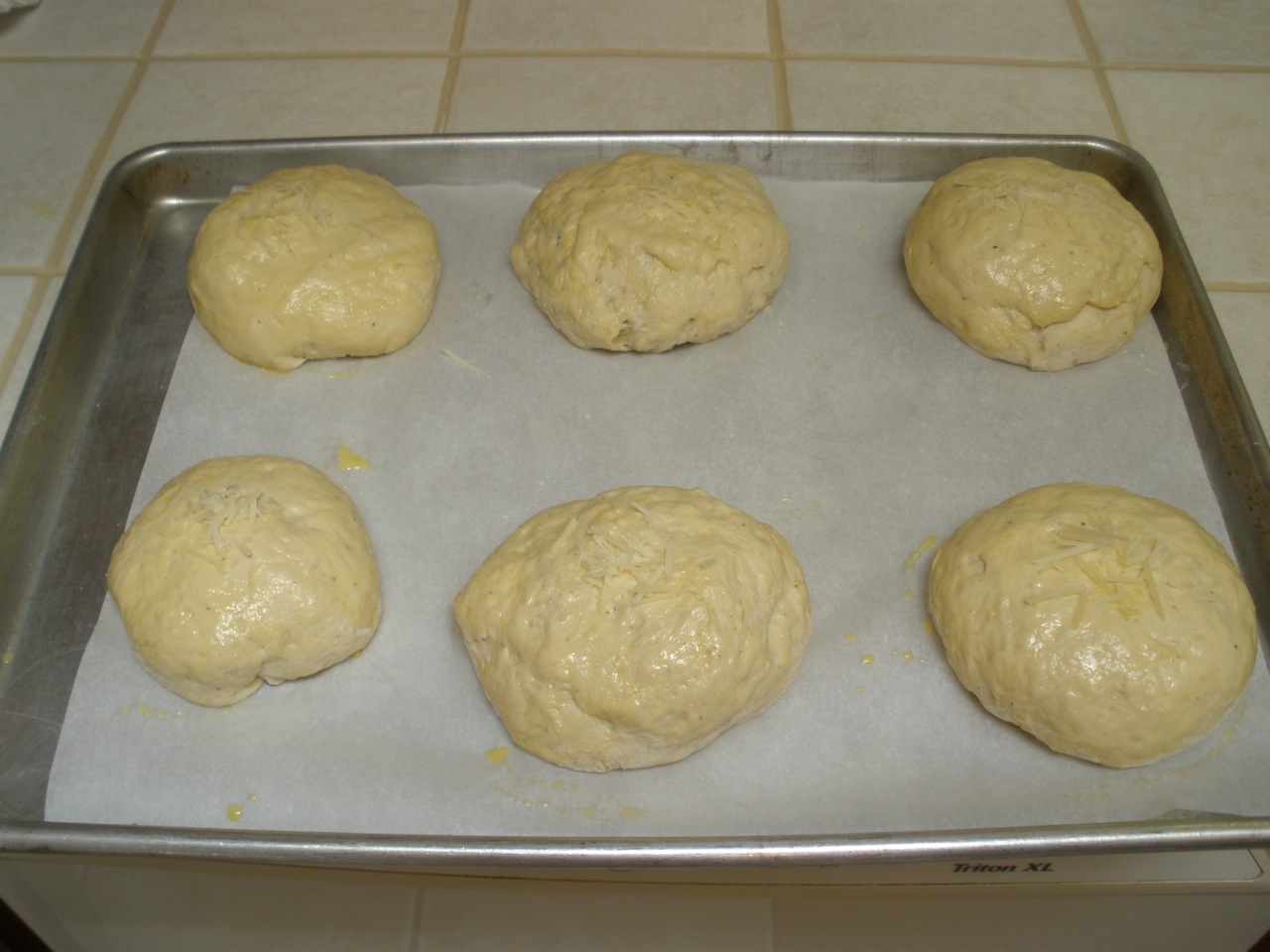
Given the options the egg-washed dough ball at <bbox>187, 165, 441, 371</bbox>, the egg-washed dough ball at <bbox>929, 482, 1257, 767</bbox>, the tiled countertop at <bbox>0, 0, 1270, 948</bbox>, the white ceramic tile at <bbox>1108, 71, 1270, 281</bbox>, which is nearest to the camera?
the egg-washed dough ball at <bbox>929, 482, 1257, 767</bbox>

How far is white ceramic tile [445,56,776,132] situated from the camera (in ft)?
6.54

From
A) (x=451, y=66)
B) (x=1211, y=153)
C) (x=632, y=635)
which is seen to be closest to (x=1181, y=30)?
(x=1211, y=153)

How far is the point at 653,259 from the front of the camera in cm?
155

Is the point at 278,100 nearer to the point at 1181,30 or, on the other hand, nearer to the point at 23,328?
the point at 23,328

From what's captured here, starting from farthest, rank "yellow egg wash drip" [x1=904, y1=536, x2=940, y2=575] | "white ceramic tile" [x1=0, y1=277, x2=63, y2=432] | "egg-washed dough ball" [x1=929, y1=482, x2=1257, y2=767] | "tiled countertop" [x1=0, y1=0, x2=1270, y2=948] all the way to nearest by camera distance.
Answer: "tiled countertop" [x1=0, y1=0, x2=1270, y2=948] → "white ceramic tile" [x1=0, y1=277, x2=63, y2=432] → "yellow egg wash drip" [x1=904, y1=536, x2=940, y2=575] → "egg-washed dough ball" [x1=929, y1=482, x2=1257, y2=767]

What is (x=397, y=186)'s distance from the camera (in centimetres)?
183

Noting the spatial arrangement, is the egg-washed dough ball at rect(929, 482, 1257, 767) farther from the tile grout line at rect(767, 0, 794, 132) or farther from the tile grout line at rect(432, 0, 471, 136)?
the tile grout line at rect(432, 0, 471, 136)

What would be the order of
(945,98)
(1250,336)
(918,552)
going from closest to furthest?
(918,552), (1250,336), (945,98)

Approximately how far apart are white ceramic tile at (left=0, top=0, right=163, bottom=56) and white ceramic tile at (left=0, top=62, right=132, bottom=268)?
55mm

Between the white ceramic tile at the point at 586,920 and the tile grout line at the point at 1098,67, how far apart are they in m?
1.62

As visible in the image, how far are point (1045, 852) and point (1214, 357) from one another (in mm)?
850

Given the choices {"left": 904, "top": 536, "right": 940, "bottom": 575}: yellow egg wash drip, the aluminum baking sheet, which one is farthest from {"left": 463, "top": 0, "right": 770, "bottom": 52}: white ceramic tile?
{"left": 904, "top": 536, "right": 940, "bottom": 575}: yellow egg wash drip

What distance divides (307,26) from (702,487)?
1451 millimetres

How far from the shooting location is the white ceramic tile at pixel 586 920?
1.23 metres
